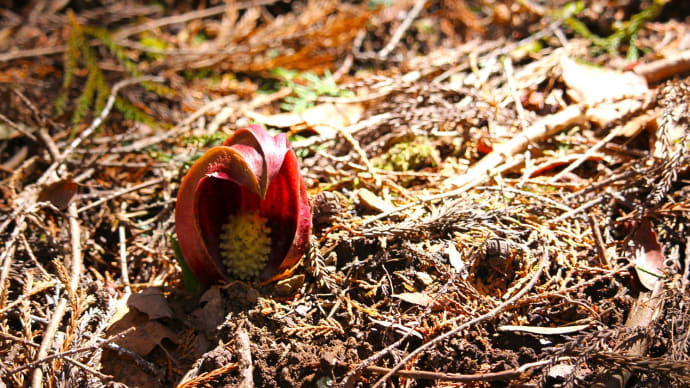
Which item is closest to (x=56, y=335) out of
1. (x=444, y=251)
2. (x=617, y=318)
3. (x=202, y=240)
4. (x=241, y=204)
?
(x=202, y=240)

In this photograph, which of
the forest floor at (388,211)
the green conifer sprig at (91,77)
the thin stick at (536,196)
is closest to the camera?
the forest floor at (388,211)

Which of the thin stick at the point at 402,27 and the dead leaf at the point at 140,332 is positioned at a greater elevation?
Answer: the thin stick at the point at 402,27

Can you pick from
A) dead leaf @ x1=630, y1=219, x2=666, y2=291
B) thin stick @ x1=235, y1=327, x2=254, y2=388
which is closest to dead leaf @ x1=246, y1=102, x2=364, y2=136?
thin stick @ x1=235, y1=327, x2=254, y2=388

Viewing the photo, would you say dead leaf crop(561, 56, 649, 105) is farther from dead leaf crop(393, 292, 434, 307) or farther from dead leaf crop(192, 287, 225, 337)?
dead leaf crop(192, 287, 225, 337)

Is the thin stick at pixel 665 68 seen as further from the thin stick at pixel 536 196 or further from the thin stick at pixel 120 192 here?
the thin stick at pixel 120 192

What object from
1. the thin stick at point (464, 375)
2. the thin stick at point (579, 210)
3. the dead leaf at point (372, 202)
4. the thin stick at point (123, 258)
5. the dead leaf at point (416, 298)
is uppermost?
the dead leaf at point (372, 202)

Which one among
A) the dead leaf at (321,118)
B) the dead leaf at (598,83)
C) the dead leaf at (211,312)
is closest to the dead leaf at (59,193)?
the dead leaf at (211,312)

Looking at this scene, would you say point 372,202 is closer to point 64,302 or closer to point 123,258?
point 123,258
